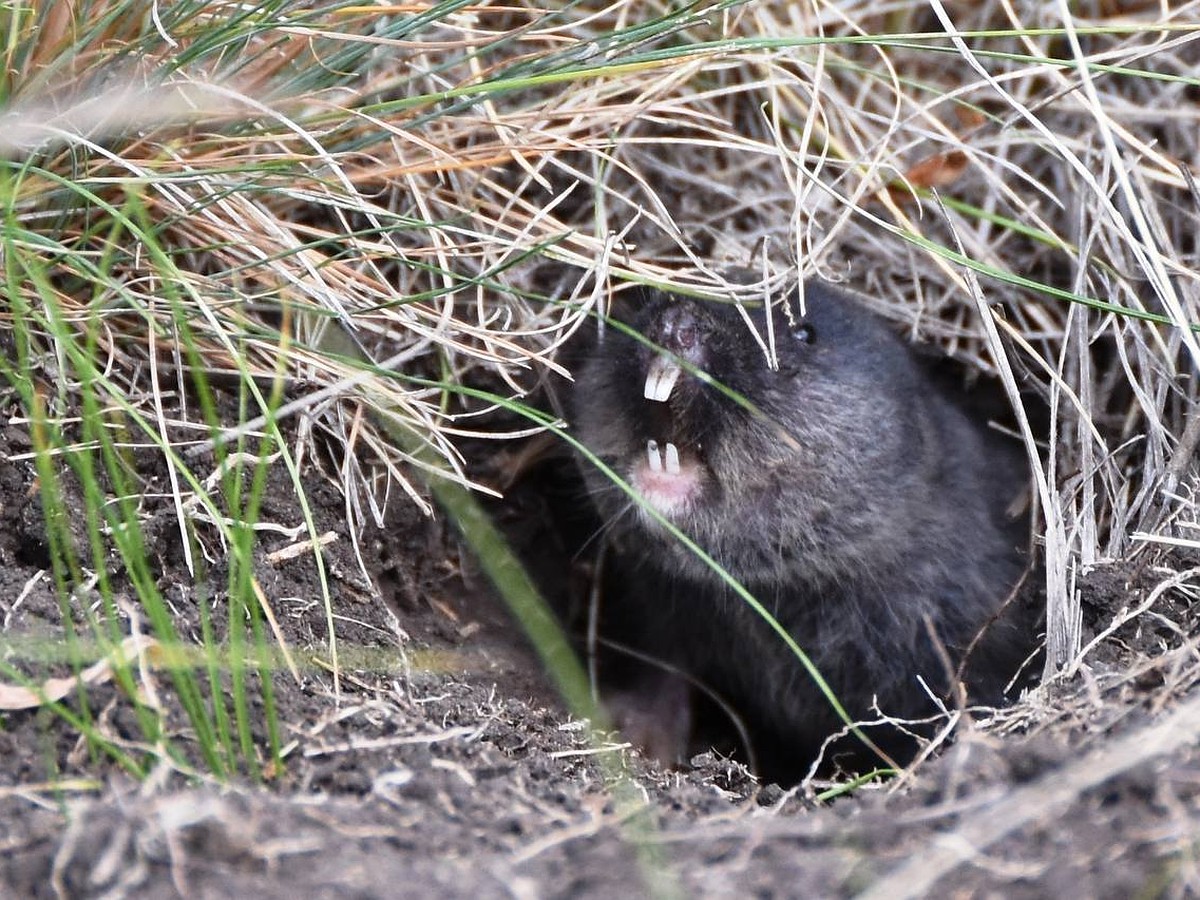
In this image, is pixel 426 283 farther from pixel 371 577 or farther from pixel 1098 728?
pixel 1098 728

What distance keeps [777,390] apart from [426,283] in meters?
0.95

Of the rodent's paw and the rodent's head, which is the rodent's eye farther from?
the rodent's paw

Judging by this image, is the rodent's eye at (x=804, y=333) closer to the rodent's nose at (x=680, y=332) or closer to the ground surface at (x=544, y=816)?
the rodent's nose at (x=680, y=332)

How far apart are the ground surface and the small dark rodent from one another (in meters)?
0.69

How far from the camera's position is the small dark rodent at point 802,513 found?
2752 millimetres

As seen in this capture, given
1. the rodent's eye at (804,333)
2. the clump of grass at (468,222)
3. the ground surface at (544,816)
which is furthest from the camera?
the rodent's eye at (804,333)

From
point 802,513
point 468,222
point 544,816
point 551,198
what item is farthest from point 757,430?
point 544,816

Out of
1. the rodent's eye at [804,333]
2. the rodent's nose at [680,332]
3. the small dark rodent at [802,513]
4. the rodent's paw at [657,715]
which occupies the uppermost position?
the rodent's nose at [680,332]

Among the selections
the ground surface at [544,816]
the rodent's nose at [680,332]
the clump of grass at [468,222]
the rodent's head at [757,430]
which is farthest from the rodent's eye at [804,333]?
the ground surface at [544,816]

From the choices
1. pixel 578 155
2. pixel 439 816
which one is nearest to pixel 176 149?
pixel 578 155

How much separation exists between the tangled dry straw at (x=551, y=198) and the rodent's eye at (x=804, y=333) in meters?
0.15

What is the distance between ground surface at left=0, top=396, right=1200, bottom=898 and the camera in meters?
1.55

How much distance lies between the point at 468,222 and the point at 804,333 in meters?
0.83

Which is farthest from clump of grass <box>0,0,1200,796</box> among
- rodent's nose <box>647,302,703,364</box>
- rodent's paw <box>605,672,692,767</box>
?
rodent's paw <box>605,672,692,767</box>
